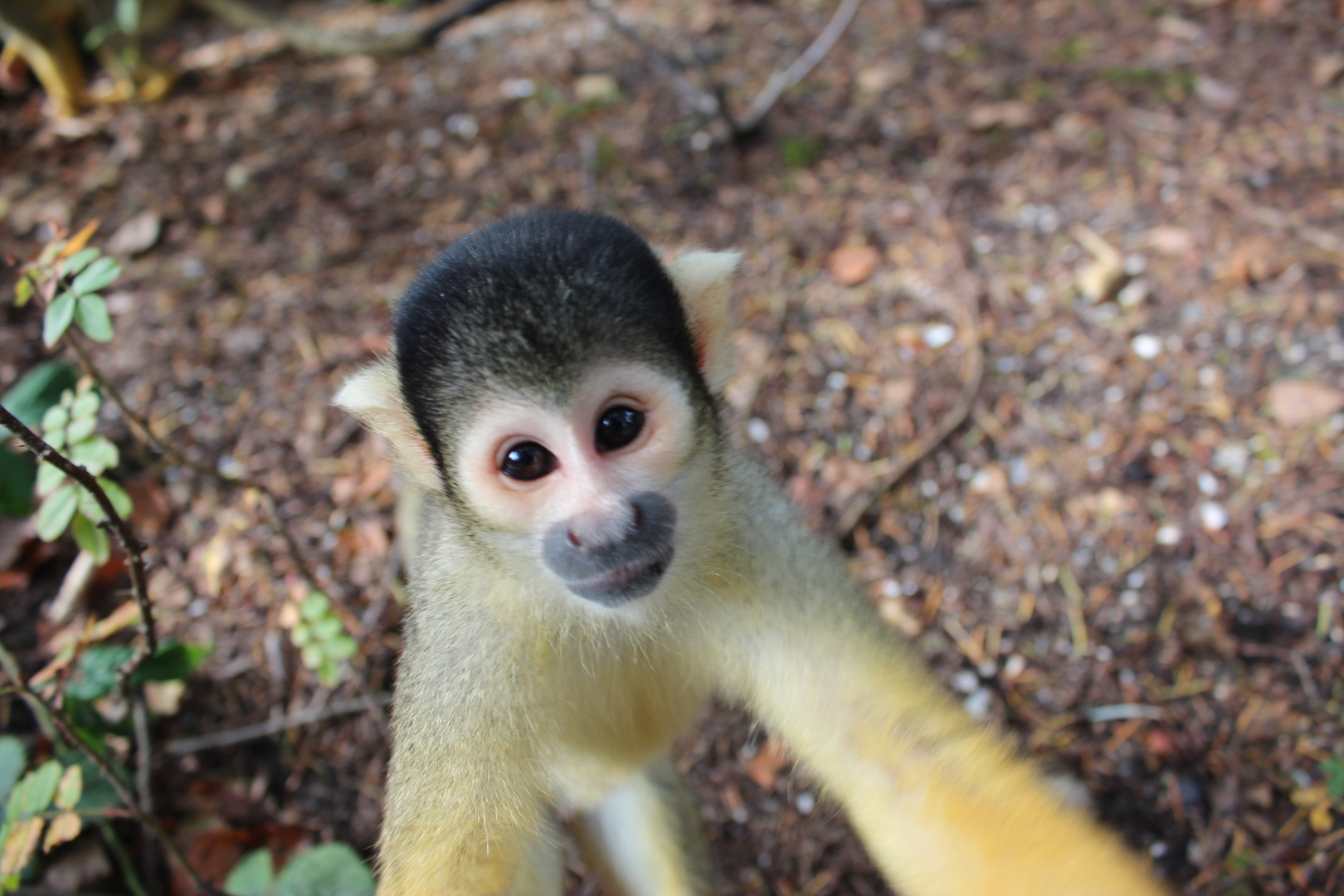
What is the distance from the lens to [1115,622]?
2.63 meters

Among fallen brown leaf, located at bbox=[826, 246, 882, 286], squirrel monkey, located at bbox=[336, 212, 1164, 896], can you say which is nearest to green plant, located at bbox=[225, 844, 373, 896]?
squirrel monkey, located at bbox=[336, 212, 1164, 896]

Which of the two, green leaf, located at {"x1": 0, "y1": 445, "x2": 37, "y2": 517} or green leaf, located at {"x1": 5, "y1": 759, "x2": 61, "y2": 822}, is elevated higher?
green leaf, located at {"x1": 0, "y1": 445, "x2": 37, "y2": 517}

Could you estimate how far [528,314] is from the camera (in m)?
1.43

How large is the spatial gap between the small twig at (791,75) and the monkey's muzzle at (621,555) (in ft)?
9.91

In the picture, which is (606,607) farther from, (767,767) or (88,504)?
(767,767)

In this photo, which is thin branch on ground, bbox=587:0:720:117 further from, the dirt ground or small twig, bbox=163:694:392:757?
small twig, bbox=163:694:392:757

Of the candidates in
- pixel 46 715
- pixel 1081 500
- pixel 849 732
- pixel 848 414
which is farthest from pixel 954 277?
pixel 46 715

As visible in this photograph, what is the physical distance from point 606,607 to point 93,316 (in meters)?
1.10

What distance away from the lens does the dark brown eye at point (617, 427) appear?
1.52 meters

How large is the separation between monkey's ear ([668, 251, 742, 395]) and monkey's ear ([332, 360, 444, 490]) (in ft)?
1.88

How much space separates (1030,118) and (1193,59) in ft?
3.12

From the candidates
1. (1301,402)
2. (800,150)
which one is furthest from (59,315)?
(1301,402)

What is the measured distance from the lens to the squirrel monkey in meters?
1.47

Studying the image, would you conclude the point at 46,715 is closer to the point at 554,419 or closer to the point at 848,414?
the point at 554,419
